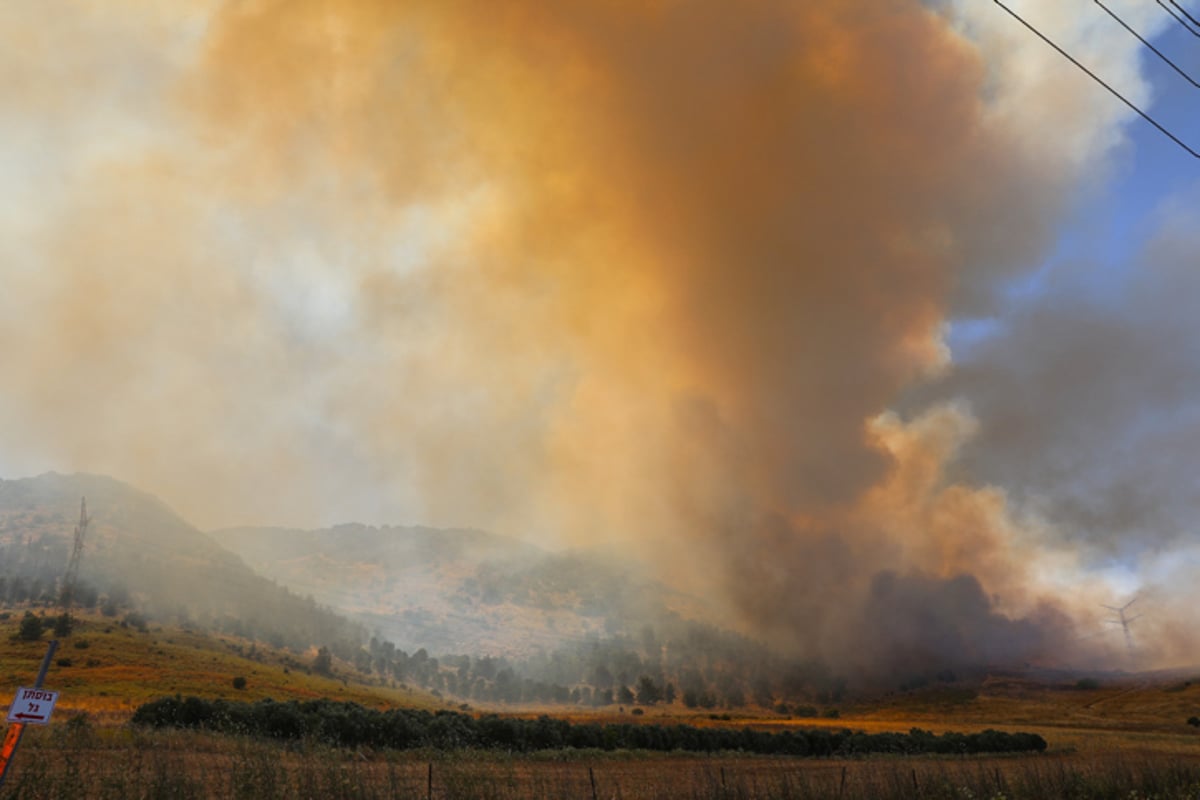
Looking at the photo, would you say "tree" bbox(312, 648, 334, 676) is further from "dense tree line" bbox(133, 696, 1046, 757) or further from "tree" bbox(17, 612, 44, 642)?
"dense tree line" bbox(133, 696, 1046, 757)

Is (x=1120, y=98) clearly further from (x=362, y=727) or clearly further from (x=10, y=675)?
(x=10, y=675)

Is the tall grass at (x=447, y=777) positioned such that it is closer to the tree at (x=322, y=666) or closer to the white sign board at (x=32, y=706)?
the white sign board at (x=32, y=706)

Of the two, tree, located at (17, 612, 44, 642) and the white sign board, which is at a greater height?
tree, located at (17, 612, 44, 642)

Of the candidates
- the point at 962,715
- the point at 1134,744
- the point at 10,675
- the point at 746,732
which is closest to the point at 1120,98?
the point at 746,732

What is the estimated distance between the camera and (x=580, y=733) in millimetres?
69125

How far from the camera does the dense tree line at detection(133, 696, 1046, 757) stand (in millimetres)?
58281

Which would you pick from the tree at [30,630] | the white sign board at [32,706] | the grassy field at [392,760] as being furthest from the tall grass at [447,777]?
the tree at [30,630]

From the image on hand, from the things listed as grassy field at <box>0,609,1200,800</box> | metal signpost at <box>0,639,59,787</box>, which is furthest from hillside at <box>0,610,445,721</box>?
metal signpost at <box>0,639,59,787</box>

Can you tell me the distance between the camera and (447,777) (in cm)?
2628

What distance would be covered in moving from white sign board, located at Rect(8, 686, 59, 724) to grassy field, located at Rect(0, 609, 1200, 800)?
10126 millimetres

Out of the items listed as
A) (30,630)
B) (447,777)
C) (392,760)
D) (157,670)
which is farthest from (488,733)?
(30,630)

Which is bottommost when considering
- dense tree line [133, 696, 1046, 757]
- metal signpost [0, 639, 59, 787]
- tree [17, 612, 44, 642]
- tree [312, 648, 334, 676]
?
dense tree line [133, 696, 1046, 757]

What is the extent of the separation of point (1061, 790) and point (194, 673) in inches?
5544

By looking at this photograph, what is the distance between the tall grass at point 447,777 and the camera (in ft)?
80.3
